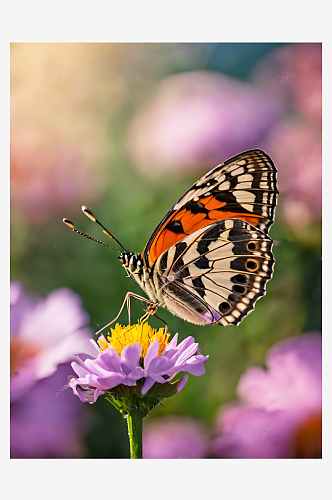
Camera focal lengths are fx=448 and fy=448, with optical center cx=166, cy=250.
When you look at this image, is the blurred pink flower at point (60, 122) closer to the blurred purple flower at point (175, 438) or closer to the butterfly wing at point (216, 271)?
the butterfly wing at point (216, 271)

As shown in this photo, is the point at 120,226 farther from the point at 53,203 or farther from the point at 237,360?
the point at 237,360

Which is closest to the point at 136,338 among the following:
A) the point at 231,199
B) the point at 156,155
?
the point at 231,199

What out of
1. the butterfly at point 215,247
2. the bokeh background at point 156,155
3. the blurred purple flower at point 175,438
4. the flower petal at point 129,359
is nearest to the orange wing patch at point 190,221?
the butterfly at point 215,247

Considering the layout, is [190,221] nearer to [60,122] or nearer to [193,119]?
[193,119]

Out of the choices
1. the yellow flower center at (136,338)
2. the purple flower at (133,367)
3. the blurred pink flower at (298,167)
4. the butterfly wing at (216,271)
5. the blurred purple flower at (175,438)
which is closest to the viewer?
the purple flower at (133,367)

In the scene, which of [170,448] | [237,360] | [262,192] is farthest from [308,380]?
[262,192]

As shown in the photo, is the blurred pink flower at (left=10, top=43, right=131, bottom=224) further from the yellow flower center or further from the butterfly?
the yellow flower center

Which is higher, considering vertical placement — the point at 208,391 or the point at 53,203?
the point at 53,203

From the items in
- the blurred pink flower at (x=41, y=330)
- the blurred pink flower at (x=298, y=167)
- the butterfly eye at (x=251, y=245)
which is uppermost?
the blurred pink flower at (x=298, y=167)
